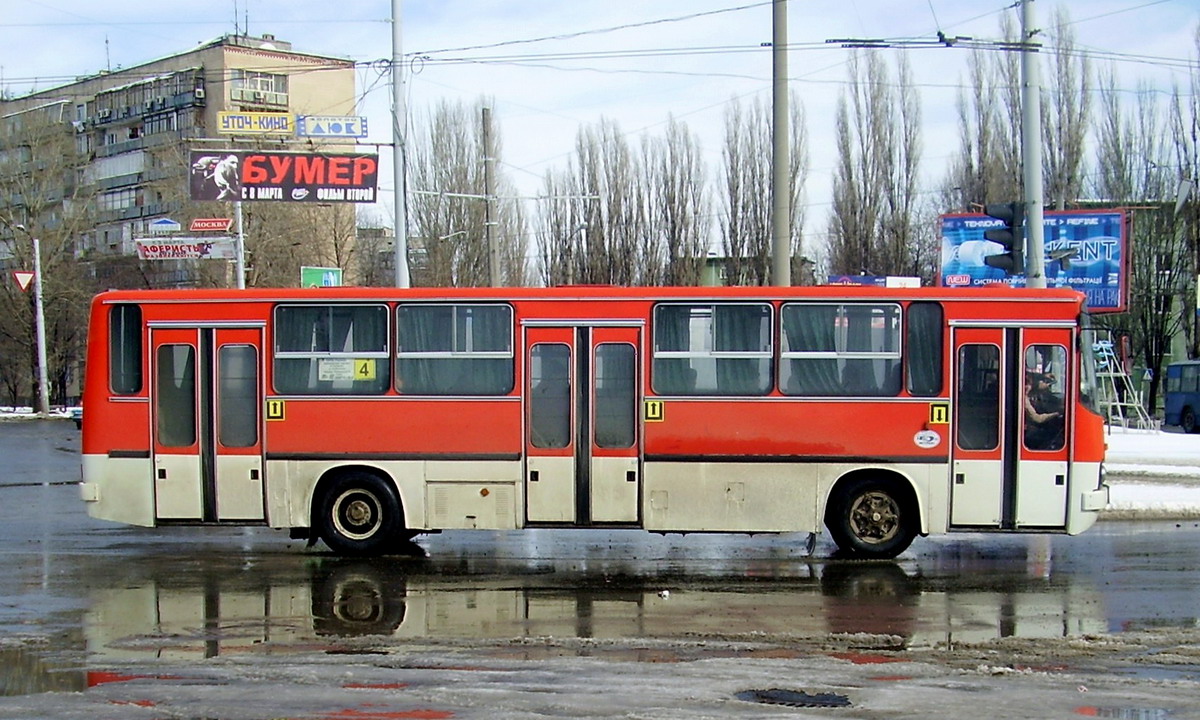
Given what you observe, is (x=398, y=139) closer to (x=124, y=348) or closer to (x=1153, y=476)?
(x=124, y=348)

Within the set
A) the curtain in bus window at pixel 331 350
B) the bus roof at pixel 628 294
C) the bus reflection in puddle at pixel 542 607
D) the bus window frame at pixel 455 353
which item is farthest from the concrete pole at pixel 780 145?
the curtain in bus window at pixel 331 350

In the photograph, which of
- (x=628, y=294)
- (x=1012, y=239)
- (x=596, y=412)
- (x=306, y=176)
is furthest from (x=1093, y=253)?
(x=596, y=412)

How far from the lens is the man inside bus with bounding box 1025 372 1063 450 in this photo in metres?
12.3

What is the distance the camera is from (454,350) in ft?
42.2

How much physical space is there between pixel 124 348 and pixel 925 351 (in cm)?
860

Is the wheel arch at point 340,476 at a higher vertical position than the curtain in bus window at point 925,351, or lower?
lower

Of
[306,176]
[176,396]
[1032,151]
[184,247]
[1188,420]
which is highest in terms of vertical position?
[306,176]

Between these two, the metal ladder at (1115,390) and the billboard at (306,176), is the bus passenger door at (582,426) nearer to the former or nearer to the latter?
the billboard at (306,176)

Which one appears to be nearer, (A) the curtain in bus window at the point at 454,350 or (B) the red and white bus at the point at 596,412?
(B) the red and white bus at the point at 596,412

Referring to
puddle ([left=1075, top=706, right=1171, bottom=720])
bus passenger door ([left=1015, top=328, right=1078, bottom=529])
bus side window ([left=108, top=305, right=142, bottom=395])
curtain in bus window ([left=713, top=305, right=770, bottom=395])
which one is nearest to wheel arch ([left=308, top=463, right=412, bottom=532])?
bus side window ([left=108, top=305, right=142, bottom=395])

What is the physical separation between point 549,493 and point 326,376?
108 inches

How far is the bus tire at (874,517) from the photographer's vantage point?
12.6 meters

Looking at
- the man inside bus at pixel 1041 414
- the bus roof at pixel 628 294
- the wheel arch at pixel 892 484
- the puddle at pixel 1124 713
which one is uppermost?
the bus roof at pixel 628 294

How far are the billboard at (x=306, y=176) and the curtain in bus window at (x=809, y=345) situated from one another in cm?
1437
